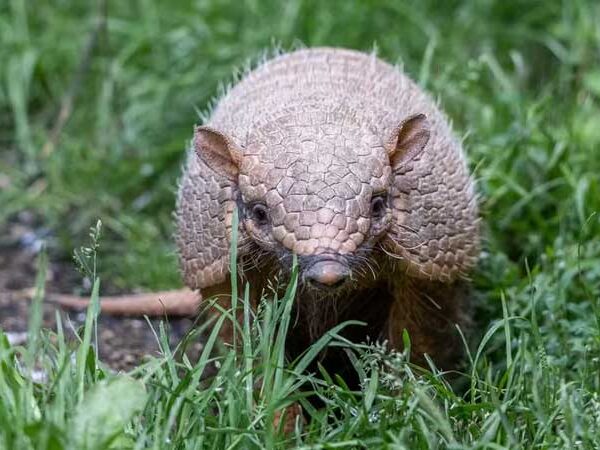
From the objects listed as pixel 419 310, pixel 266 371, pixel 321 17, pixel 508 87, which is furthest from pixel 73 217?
pixel 266 371

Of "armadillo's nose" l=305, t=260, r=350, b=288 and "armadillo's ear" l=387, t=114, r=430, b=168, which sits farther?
"armadillo's ear" l=387, t=114, r=430, b=168

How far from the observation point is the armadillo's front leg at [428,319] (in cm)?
471

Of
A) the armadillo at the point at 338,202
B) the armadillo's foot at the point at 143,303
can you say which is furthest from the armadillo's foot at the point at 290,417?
the armadillo's foot at the point at 143,303

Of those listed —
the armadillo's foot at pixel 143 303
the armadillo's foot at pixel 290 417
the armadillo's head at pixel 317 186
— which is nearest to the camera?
the armadillo's head at pixel 317 186

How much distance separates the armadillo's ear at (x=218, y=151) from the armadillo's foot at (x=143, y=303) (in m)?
1.48

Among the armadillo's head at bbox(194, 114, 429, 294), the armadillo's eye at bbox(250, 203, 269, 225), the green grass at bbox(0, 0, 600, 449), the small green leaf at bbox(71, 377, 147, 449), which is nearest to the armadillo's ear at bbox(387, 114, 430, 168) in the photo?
the armadillo's head at bbox(194, 114, 429, 294)

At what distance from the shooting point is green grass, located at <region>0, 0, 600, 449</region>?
368cm

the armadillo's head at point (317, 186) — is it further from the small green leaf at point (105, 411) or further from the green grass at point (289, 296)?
the small green leaf at point (105, 411)

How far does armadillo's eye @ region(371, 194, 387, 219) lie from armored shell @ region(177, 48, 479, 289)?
4 centimetres

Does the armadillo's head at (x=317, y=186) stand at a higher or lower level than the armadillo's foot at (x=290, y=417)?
higher

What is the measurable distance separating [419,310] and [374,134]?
81 centimetres

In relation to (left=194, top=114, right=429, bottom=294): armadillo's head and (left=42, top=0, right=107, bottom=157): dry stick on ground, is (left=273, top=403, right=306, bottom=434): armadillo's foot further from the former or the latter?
(left=42, top=0, right=107, bottom=157): dry stick on ground

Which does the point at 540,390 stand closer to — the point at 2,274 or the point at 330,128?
the point at 330,128

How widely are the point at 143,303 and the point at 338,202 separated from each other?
2.30 m
